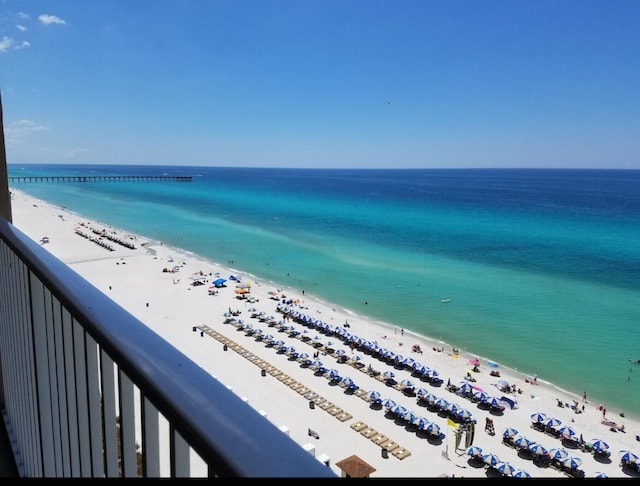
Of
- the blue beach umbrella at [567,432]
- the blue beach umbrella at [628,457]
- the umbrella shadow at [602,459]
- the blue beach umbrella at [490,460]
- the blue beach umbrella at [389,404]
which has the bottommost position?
the umbrella shadow at [602,459]

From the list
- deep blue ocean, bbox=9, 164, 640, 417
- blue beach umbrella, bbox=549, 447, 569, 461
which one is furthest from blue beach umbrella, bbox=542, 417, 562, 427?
deep blue ocean, bbox=9, 164, 640, 417

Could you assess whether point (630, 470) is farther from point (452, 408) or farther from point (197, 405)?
point (197, 405)

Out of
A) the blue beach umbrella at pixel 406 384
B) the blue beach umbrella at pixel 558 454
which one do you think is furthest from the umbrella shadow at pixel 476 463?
the blue beach umbrella at pixel 406 384

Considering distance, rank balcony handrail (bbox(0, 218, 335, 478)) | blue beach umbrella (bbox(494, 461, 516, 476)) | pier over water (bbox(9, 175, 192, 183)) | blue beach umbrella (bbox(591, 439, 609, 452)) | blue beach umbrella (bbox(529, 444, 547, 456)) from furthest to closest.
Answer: pier over water (bbox(9, 175, 192, 183)), blue beach umbrella (bbox(591, 439, 609, 452)), blue beach umbrella (bbox(529, 444, 547, 456)), blue beach umbrella (bbox(494, 461, 516, 476)), balcony handrail (bbox(0, 218, 335, 478))

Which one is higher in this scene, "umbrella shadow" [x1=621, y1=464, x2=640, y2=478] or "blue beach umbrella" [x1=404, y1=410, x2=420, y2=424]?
"blue beach umbrella" [x1=404, y1=410, x2=420, y2=424]

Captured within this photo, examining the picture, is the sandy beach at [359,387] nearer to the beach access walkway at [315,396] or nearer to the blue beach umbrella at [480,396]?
the beach access walkway at [315,396]

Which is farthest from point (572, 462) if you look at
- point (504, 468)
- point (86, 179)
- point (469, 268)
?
point (86, 179)

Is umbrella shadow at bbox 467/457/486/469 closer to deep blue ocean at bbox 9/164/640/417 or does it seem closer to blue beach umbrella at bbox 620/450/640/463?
blue beach umbrella at bbox 620/450/640/463
